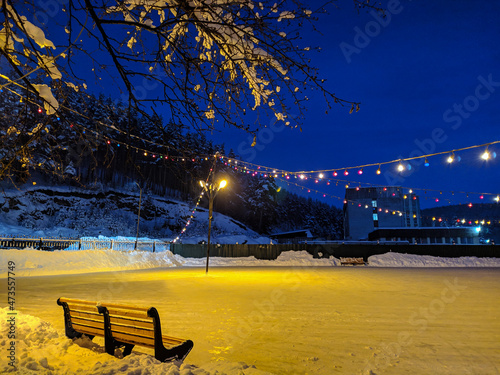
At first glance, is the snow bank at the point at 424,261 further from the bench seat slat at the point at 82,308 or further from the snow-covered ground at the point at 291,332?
the bench seat slat at the point at 82,308

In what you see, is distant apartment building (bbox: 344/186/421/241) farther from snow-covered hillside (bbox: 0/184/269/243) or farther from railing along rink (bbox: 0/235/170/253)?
railing along rink (bbox: 0/235/170/253)

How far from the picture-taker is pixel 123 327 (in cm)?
379

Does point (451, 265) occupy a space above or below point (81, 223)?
below

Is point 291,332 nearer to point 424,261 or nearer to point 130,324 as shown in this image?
point 130,324

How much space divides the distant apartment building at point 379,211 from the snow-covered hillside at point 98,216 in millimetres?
16086

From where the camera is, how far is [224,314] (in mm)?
6879

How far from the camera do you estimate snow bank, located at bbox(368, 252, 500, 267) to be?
85.9 ft

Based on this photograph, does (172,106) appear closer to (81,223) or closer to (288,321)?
(288,321)

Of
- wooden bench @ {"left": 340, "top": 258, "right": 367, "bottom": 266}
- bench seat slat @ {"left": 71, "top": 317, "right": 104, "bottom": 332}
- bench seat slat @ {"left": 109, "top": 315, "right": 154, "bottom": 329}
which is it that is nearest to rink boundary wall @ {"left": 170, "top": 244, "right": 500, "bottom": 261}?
wooden bench @ {"left": 340, "top": 258, "right": 367, "bottom": 266}

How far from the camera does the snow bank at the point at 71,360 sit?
3205mm

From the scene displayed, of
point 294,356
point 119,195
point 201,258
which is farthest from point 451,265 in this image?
point 119,195

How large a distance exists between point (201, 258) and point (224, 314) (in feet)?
84.5

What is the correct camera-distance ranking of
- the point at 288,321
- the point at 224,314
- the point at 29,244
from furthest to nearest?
the point at 29,244 → the point at 224,314 → the point at 288,321

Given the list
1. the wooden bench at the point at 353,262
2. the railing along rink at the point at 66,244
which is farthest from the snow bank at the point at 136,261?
the railing along rink at the point at 66,244
